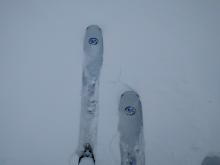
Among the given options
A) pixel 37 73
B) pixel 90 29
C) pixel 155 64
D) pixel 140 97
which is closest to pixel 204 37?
pixel 155 64

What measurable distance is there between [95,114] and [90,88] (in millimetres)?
107

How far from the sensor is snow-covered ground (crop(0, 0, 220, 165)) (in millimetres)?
847

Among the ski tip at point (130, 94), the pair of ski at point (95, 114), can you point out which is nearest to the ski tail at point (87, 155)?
the pair of ski at point (95, 114)

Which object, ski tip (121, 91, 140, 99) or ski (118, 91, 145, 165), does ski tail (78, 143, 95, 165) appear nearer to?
ski (118, 91, 145, 165)

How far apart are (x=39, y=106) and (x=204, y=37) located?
72 cm

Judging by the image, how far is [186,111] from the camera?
85cm

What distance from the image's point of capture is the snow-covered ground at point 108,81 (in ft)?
2.78

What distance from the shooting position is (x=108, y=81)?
0.85 meters

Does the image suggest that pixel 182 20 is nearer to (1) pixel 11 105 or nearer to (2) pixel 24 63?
(2) pixel 24 63

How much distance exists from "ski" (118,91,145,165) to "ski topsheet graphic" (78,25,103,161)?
0.11 m

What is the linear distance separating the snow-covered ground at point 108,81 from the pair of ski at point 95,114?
24mm

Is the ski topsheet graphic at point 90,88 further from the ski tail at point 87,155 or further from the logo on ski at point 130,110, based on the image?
the logo on ski at point 130,110

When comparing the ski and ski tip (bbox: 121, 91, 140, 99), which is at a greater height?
ski tip (bbox: 121, 91, 140, 99)

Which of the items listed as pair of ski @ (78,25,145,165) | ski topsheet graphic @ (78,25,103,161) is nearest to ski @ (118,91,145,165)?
pair of ski @ (78,25,145,165)
